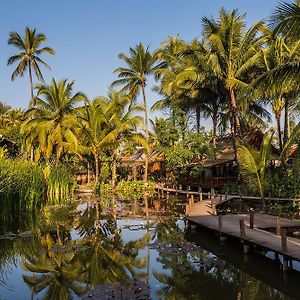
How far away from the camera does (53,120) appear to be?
33.7 metres

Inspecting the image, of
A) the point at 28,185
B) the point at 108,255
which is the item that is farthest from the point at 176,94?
the point at 108,255

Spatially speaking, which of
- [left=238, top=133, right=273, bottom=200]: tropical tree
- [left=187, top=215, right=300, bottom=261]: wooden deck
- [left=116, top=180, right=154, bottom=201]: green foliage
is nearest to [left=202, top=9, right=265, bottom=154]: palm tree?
[left=238, top=133, right=273, bottom=200]: tropical tree

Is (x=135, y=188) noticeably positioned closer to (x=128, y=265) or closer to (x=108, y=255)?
(x=108, y=255)

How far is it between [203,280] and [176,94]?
26.6 meters

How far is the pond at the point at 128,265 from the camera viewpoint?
938 cm

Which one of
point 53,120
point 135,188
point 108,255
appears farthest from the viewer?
point 135,188

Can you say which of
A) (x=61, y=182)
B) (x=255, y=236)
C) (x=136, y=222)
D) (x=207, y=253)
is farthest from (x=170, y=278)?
(x=61, y=182)

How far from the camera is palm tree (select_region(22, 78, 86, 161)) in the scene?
32.4 meters

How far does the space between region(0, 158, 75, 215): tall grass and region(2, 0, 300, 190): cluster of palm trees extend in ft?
25.6

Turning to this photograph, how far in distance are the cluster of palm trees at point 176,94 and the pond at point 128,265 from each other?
10011 millimetres

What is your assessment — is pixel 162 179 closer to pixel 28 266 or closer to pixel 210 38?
pixel 210 38

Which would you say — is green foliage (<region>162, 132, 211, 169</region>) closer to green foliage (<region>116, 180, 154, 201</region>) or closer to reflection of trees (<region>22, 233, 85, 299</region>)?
green foliage (<region>116, 180, 154, 201</region>)

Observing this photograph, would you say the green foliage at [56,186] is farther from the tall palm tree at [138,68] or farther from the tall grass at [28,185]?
the tall palm tree at [138,68]

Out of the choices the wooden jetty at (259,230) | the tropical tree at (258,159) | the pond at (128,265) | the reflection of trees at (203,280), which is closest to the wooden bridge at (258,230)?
the wooden jetty at (259,230)
